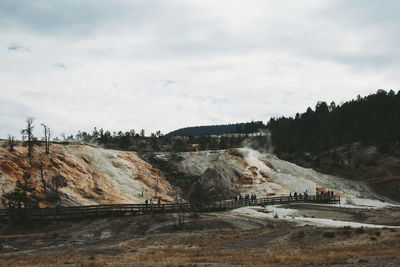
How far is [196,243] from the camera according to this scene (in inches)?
1177

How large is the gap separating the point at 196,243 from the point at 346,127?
115090mm

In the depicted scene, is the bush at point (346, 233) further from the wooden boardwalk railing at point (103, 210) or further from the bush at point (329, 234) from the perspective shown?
the wooden boardwalk railing at point (103, 210)

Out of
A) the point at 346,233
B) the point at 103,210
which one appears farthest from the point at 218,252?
the point at 103,210

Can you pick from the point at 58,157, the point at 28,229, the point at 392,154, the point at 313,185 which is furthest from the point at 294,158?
the point at 28,229

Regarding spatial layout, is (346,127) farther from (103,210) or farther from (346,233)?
(346,233)

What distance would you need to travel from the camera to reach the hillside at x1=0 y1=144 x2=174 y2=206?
166ft

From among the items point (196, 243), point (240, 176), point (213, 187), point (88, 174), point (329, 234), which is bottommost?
point (196, 243)

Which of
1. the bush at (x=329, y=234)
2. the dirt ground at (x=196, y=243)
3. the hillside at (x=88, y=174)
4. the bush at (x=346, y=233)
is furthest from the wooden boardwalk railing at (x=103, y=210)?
the bush at (x=346, y=233)

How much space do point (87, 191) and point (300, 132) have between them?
4067 inches

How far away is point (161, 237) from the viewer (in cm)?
3247

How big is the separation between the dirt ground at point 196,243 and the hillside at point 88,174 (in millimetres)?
10880

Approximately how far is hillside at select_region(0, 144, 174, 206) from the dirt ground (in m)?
10.9

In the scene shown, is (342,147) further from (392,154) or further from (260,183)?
(260,183)

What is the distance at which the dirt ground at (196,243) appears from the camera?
70.8 feet
